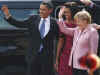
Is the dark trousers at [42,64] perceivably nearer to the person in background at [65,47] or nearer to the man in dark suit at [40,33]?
the man in dark suit at [40,33]

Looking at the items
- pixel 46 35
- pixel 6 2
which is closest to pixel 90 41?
pixel 46 35

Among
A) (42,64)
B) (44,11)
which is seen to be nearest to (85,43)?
(44,11)

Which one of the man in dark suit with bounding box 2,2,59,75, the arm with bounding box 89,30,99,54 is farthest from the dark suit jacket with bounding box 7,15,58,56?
the arm with bounding box 89,30,99,54

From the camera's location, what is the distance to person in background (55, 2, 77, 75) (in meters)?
4.18

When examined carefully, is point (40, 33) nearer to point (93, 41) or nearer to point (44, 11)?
point (44, 11)

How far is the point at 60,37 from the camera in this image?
4195 mm

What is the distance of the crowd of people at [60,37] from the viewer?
360 cm

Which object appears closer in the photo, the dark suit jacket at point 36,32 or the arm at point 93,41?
the arm at point 93,41

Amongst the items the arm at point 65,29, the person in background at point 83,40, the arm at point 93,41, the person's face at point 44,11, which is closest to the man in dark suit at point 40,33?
the person's face at point 44,11

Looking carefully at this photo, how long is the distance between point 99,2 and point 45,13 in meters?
1.42

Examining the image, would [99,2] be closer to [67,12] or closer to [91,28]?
[67,12]

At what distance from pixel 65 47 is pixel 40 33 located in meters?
0.44

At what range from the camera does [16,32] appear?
499 centimetres

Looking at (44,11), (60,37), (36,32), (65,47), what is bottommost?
(65,47)
